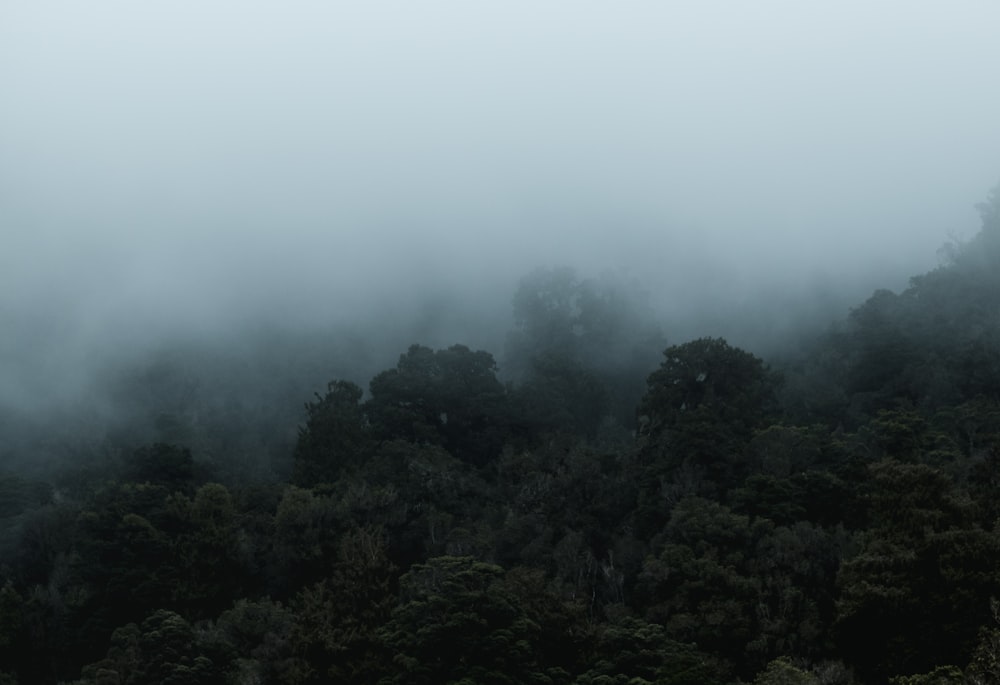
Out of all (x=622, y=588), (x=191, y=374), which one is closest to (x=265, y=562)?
(x=622, y=588)

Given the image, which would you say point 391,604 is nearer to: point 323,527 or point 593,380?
point 323,527

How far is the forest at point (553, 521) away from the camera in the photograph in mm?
34688

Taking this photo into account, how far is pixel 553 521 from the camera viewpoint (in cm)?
4812

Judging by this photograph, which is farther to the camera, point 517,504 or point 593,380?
point 593,380

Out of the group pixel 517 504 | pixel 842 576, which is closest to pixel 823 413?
pixel 517 504

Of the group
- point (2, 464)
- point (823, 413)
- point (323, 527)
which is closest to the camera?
point (323, 527)

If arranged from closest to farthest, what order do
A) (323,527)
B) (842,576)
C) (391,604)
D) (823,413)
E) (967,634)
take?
(967,634) < (842,576) < (391,604) < (323,527) < (823,413)

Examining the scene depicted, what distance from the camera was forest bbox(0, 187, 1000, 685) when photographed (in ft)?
114

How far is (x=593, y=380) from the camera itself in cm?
7100

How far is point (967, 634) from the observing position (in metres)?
31.6

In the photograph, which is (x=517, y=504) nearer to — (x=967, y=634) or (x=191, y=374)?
(x=967, y=634)

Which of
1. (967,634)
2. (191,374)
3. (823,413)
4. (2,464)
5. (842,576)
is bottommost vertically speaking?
(967,634)

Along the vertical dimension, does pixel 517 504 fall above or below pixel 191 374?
below

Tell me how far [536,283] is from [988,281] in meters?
29.0
